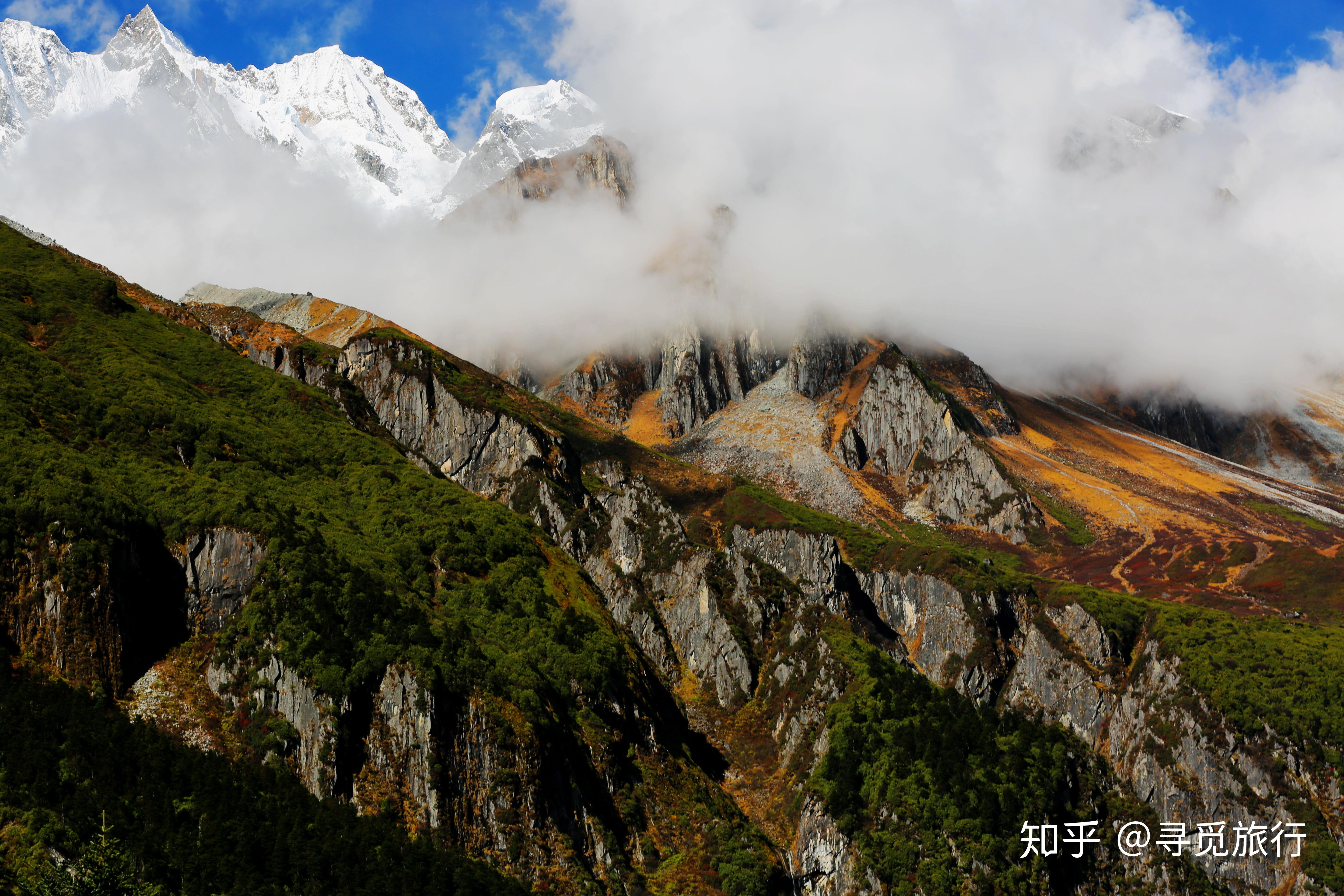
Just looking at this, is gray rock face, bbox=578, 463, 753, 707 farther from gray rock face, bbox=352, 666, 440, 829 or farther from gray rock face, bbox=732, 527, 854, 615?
gray rock face, bbox=352, 666, 440, 829

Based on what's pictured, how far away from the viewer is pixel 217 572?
249 ft

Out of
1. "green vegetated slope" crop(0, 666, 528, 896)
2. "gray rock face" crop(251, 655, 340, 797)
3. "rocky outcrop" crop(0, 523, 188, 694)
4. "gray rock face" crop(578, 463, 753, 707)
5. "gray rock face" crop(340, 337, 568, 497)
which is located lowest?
"green vegetated slope" crop(0, 666, 528, 896)

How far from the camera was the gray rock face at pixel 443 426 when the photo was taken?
161750mm

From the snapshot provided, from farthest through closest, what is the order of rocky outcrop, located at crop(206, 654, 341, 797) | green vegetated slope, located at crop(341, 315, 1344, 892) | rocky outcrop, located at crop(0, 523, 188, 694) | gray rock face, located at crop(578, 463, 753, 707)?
gray rock face, located at crop(578, 463, 753, 707), green vegetated slope, located at crop(341, 315, 1344, 892), rocky outcrop, located at crop(206, 654, 341, 797), rocky outcrop, located at crop(0, 523, 188, 694)

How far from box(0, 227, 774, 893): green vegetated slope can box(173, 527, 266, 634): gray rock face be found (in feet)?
3.39

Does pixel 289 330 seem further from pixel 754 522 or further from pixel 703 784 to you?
pixel 703 784

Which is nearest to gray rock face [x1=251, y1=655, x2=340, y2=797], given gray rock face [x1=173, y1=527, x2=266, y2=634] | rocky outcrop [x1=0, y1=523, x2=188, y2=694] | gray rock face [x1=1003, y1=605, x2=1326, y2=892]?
gray rock face [x1=173, y1=527, x2=266, y2=634]

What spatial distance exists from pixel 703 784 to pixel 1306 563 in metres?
157

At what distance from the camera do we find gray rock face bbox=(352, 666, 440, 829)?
7050cm

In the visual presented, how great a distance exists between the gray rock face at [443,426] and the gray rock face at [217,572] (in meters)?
77.4

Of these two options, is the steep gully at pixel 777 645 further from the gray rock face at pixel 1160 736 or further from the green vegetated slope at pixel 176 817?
the green vegetated slope at pixel 176 817

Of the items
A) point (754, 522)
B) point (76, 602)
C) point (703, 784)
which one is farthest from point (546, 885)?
point (754, 522)

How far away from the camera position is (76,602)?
66.1m

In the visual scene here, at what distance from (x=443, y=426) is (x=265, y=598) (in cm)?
9860
